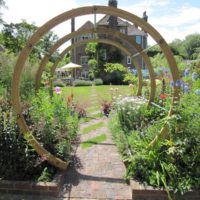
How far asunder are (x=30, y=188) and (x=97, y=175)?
3.97 ft

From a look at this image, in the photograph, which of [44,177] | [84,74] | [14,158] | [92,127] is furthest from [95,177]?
[84,74]

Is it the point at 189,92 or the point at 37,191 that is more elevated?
the point at 189,92

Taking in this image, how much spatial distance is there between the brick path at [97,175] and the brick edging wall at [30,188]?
204mm

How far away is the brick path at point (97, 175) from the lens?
4.29 m

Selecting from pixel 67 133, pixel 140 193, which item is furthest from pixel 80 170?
pixel 140 193

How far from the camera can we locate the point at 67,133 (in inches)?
214

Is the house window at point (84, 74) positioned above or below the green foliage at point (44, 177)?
above

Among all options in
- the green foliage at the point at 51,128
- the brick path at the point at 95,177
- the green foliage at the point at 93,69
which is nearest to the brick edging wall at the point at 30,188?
the brick path at the point at 95,177

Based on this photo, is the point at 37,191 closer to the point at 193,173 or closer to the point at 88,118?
the point at 193,173

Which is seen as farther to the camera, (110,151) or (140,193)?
(110,151)

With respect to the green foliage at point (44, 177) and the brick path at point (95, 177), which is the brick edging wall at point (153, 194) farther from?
the green foliage at point (44, 177)

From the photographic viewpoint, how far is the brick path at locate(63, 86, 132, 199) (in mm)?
4285

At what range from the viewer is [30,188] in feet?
13.7

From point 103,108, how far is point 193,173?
686cm
